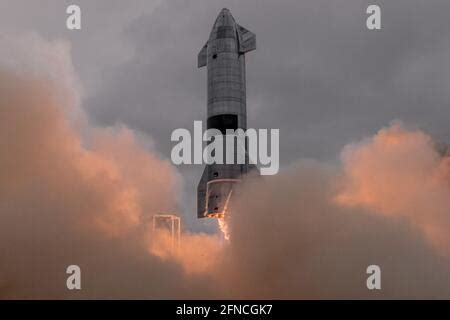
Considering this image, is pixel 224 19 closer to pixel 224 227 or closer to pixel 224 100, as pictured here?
pixel 224 100

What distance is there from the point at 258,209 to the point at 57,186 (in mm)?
10921

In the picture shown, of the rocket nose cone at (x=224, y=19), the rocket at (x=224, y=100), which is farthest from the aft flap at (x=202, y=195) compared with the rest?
the rocket nose cone at (x=224, y=19)

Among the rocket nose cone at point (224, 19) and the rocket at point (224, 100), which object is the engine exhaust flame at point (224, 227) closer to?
the rocket at point (224, 100)

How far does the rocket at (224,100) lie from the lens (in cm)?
3994

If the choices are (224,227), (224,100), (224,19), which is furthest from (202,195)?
(224,19)

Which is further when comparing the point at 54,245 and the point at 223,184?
the point at 223,184

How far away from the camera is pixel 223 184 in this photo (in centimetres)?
3988

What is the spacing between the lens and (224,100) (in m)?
40.3

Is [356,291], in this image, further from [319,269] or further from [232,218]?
[232,218]

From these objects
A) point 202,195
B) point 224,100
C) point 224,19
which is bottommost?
point 202,195

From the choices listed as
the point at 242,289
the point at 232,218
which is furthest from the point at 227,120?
the point at 242,289

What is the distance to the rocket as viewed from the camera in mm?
39938

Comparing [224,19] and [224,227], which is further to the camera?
[224,19]
